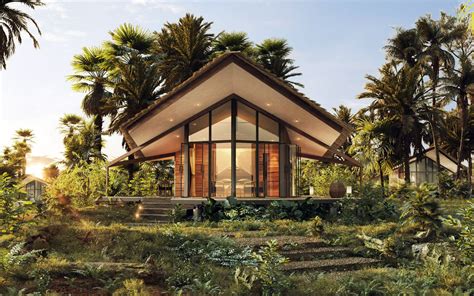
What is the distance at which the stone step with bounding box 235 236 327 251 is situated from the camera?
909cm

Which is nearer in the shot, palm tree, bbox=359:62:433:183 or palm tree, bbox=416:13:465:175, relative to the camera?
palm tree, bbox=359:62:433:183

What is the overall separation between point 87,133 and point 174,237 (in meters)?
22.3

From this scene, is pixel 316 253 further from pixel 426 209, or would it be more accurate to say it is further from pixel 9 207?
pixel 9 207

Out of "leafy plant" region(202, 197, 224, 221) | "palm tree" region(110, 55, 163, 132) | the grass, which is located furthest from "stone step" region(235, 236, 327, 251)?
"palm tree" region(110, 55, 163, 132)

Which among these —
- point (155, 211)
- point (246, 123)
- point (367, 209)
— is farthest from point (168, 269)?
point (246, 123)

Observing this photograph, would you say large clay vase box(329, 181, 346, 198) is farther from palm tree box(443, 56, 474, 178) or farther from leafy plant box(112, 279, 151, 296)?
palm tree box(443, 56, 474, 178)

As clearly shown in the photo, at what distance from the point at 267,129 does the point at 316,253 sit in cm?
848

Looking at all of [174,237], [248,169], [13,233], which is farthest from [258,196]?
[13,233]

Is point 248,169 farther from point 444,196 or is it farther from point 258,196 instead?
point 444,196

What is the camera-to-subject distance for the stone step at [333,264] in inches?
317

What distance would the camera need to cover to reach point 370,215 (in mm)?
A: 13531

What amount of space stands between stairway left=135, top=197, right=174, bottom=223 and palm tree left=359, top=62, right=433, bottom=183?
748 inches

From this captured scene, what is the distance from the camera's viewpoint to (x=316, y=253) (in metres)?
8.98

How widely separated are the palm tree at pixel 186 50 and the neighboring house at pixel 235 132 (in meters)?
12.3
